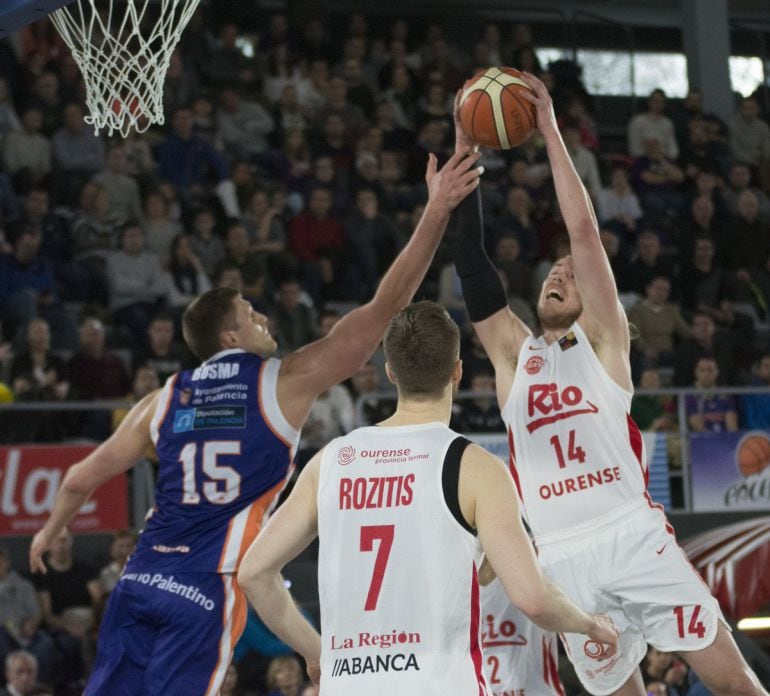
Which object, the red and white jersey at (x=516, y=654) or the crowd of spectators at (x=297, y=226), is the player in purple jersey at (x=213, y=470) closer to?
the red and white jersey at (x=516, y=654)

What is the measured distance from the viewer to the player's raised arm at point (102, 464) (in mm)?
6035

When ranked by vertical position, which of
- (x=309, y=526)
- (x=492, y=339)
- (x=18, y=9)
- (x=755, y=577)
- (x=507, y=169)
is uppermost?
(x=507, y=169)

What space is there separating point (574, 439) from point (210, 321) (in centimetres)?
166

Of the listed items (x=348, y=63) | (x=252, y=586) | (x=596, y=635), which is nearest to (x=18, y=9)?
(x=252, y=586)

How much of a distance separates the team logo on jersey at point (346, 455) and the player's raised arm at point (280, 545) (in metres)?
0.08

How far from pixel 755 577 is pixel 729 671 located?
6.77m

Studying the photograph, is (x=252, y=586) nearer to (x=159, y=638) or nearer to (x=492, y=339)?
(x=159, y=638)

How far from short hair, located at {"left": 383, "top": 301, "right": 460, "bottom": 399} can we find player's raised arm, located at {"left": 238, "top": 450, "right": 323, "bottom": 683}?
37cm

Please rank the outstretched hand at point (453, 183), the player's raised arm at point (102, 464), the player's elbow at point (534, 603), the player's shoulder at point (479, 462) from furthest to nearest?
the player's raised arm at point (102, 464), the outstretched hand at point (453, 183), the player's shoulder at point (479, 462), the player's elbow at point (534, 603)

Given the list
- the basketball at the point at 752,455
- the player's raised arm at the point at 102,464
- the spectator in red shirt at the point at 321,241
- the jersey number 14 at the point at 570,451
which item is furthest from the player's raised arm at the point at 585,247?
the spectator in red shirt at the point at 321,241

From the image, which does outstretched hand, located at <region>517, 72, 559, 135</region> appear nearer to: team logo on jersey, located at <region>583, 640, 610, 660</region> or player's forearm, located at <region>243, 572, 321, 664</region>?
team logo on jersey, located at <region>583, 640, 610, 660</region>

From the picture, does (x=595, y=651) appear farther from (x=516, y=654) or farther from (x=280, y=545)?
(x=280, y=545)

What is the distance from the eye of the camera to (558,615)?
13.2 feet

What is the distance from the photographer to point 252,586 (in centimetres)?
445
